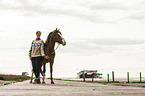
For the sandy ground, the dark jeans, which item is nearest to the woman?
the dark jeans

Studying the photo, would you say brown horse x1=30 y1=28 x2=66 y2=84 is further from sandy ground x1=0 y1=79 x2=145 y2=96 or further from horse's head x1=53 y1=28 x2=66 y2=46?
sandy ground x1=0 y1=79 x2=145 y2=96

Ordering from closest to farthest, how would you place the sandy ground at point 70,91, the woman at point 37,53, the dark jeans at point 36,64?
1. the sandy ground at point 70,91
2. the woman at point 37,53
3. the dark jeans at point 36,64

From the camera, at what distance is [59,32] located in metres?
11.5

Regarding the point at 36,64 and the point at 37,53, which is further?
the point at 36,64

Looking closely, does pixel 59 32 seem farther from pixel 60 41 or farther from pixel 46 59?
pixel 46 59

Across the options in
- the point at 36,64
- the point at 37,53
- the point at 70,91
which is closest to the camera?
the point at 70,91

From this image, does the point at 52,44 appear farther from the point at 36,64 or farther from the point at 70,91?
the point at 70,91

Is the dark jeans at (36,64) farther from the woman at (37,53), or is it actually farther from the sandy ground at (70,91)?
the sandy ground at (70,91)

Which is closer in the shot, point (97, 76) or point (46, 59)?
point (46, 59)

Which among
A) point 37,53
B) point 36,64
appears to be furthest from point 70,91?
point 36,64

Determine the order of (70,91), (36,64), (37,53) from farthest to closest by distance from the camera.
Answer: (36,64)
(37,53)
(70,91)

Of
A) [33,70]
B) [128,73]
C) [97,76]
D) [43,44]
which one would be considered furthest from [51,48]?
[97,76]

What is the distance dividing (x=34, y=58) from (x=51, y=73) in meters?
0.91

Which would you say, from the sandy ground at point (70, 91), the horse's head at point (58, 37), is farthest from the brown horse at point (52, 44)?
the sandy ground at point (70, 91)
